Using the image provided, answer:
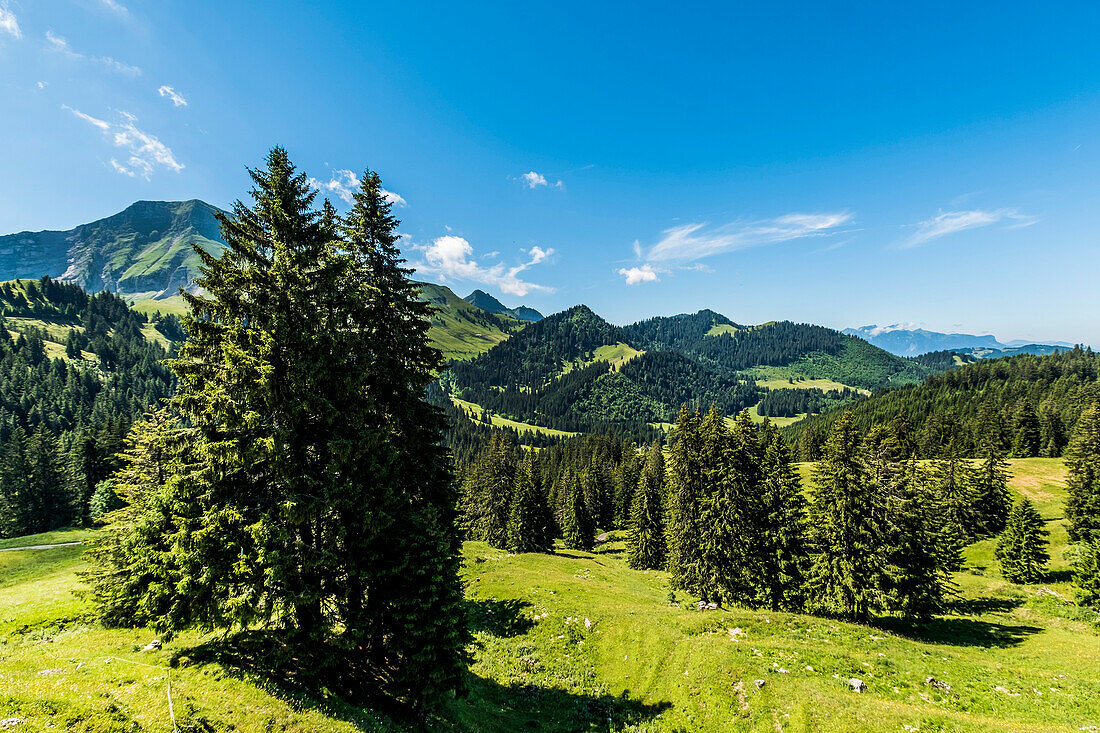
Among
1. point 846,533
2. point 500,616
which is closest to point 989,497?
point 846,533

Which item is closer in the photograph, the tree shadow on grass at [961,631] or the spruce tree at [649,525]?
the tree shadow on grass at [961,631]

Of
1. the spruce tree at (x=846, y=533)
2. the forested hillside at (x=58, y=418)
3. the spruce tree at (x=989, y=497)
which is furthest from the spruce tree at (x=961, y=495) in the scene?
the forested hillside at (x=58, y=418)

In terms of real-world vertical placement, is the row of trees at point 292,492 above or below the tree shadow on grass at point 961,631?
above

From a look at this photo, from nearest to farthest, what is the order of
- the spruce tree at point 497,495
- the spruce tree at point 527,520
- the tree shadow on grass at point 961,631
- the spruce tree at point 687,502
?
the tree shadow on grass at point 961,631, the spruce tree at point 687,502, the spruce tree at point 527,520, the spruce tree at point 497,495

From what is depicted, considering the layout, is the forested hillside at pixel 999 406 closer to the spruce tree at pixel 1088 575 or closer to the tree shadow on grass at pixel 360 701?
the spruce tree at pixel 1088 575

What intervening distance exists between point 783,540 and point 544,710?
21751mm

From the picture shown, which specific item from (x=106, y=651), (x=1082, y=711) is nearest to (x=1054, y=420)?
(x=1082, y=711)

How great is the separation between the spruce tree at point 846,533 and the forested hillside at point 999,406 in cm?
5464

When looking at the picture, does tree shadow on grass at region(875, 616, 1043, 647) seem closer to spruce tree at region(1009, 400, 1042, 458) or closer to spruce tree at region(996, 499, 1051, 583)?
spruce tree at region(996, 499, 1051, 583)

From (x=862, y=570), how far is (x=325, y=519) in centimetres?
3438

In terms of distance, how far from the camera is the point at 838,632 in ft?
84.7

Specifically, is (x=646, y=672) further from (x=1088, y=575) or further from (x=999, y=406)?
(x=999, y=406)

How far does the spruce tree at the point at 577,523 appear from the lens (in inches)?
2938

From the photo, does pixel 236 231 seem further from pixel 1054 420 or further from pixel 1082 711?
pixel 1054 420
